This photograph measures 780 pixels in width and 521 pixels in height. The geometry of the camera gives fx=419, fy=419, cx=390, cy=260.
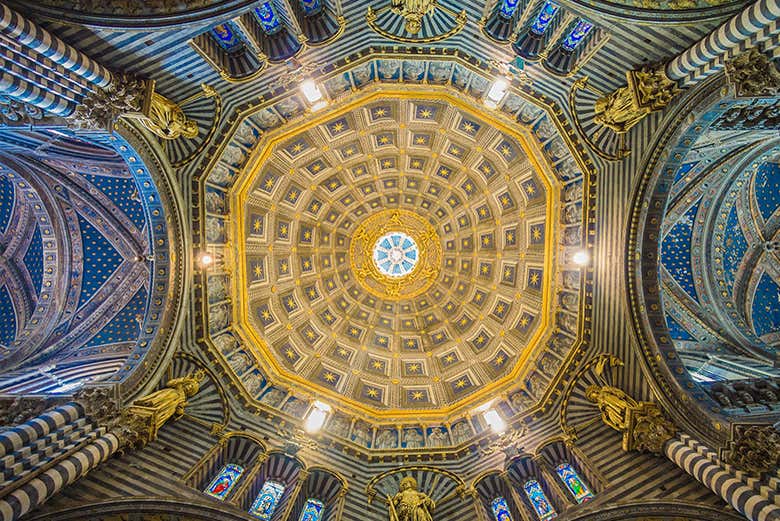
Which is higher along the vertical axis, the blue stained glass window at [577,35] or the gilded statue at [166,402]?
the blue stained glass window at [577,35]

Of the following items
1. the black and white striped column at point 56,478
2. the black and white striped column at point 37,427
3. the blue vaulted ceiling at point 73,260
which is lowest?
the black and white striped column at point 56,478

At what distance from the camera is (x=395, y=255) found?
1160 inches

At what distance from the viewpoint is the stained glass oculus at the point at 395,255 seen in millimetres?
29391

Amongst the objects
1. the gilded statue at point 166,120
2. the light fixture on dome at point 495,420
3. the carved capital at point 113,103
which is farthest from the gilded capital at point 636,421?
the carved capital at point 113,103

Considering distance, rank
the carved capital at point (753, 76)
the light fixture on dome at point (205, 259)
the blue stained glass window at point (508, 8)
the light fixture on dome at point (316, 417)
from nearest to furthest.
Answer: the carved capital at point (753, 76) → the blue stained glass window at point (508, 8) → the light fixture on dome at point (205, 259) → the light fixture on dome at point (316, 417)

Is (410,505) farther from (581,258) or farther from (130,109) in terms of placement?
(130,109)

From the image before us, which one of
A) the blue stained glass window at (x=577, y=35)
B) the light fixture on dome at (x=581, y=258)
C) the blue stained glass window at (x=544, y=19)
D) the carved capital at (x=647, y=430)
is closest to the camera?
the carved capital at (x=647, y=430)

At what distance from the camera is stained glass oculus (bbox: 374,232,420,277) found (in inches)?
1157

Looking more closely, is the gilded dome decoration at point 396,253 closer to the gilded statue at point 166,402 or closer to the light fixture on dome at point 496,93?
the light fixture on dome at point 496,93

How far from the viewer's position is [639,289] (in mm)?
17688

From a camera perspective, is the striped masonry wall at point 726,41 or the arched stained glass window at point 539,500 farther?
the arched stained glass window at point 539,500

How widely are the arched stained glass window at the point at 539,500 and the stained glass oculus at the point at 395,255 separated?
A: 15.0 meters

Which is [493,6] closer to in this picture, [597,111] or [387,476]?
[597,111]

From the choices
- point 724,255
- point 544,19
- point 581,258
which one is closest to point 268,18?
point 544,19
